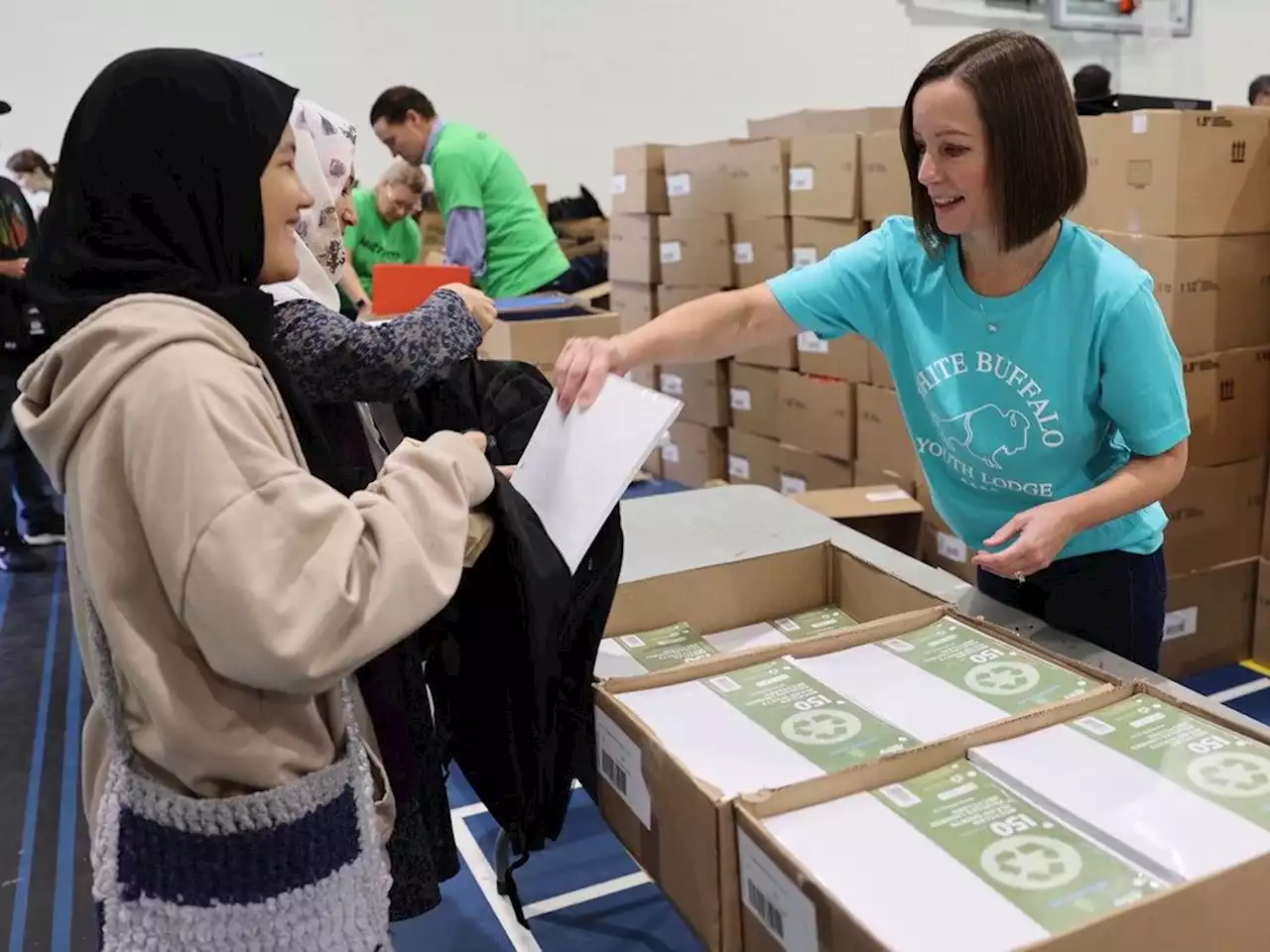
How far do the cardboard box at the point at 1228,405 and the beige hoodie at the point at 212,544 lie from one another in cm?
224

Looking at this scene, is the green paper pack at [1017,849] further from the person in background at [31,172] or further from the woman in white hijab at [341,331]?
the person in background at [31,172]

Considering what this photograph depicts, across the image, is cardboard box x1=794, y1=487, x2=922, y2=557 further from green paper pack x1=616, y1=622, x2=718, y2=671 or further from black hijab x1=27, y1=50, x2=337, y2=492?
black hijab x1=27, y1=50, x2=337, y2=492

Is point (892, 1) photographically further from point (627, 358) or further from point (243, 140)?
point (243, 140)

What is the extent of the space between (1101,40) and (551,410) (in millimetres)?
7274

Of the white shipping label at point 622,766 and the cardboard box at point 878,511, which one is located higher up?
the white shipping label at point 622,766

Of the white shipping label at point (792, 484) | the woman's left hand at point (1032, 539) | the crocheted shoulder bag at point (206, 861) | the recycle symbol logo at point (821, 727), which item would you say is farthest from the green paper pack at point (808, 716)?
the white shipping label at point (792, 484)

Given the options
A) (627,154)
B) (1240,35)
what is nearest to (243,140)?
(627,154)

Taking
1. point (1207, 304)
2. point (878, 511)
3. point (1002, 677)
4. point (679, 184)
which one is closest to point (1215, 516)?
point (1207, 304)

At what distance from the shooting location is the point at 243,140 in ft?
2.91

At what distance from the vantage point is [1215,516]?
2.67 m

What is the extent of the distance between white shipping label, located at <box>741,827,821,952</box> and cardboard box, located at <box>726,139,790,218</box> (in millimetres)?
3089

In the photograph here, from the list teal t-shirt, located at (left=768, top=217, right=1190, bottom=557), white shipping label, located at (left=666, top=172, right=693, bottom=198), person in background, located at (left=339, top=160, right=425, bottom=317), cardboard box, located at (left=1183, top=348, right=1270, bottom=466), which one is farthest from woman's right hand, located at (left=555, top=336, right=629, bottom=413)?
white shipping label, located at (left=666, top=172, right=693, bottom=198)

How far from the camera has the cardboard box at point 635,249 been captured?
14.5 ft

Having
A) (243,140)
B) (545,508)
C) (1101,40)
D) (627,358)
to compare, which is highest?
(1101,40)
